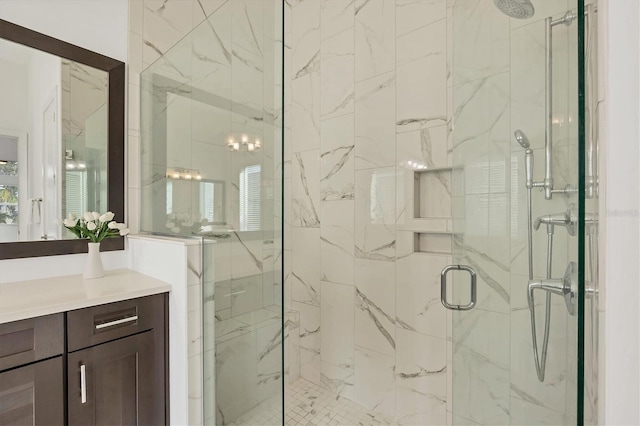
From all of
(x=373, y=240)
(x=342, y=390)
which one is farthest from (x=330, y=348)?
(x=373, y=240)

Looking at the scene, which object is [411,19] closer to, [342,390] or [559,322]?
[559,322]

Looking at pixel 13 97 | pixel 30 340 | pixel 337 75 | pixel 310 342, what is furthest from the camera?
pixel 310 342

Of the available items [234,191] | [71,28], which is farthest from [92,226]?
[71,28]

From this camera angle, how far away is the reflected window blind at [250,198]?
1.18m

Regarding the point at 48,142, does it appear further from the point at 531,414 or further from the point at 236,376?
the point at 531,414

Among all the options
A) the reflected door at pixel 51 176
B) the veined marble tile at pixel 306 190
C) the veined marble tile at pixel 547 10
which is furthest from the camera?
the veined marble tile at pixel 306 190

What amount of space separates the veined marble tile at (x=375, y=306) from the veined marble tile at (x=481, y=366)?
796 millimetres

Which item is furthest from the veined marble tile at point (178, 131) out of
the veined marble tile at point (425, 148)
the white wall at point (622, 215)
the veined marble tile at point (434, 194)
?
the white wall at point (622, 215)

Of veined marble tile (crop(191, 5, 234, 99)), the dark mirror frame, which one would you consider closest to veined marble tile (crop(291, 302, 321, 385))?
the dark mirror frame

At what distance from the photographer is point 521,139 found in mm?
855

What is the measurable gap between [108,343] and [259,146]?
1031 mm

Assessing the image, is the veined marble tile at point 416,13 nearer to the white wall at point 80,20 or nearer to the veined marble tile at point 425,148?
the veined marble tile at point 425,148

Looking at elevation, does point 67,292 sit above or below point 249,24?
below

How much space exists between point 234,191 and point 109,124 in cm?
115
